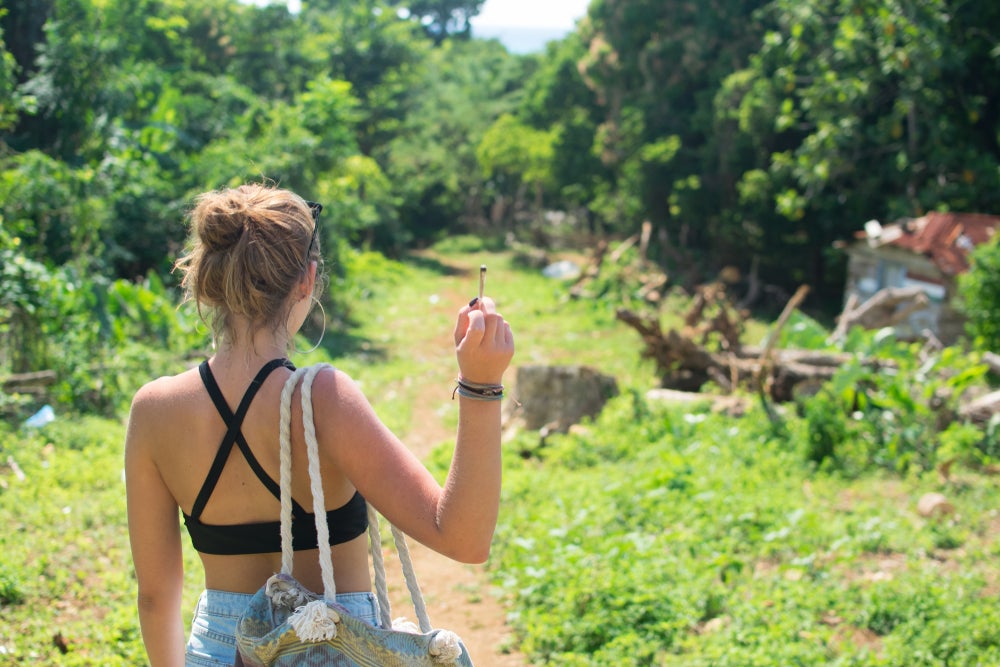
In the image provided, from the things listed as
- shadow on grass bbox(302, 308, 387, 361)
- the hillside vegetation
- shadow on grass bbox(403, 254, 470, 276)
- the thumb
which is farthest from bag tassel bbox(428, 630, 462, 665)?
shadow on grass bbox(403, 254, 470, 276)

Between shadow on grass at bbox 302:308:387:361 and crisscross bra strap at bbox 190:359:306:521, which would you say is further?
shadow on grass at bbox 302:308:387:361

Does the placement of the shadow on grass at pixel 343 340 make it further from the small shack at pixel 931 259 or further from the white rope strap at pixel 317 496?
the white rope strap at pixel 317 496

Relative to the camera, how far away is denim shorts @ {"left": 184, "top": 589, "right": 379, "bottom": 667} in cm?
175

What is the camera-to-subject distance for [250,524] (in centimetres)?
173

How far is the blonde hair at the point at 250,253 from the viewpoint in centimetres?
167

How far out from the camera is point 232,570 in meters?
1.77

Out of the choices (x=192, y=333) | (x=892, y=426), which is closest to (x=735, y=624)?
(x=892, y=426)

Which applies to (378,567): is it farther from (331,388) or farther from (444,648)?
(331,388)

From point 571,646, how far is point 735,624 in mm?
779

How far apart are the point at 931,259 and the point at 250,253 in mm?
12042

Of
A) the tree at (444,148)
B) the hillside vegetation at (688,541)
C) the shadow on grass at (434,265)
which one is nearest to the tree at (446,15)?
the tree at (444,148)

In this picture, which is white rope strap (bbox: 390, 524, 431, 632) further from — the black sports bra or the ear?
the ear

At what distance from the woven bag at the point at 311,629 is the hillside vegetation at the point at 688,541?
259 cm

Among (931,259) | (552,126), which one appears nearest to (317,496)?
(931,259)
